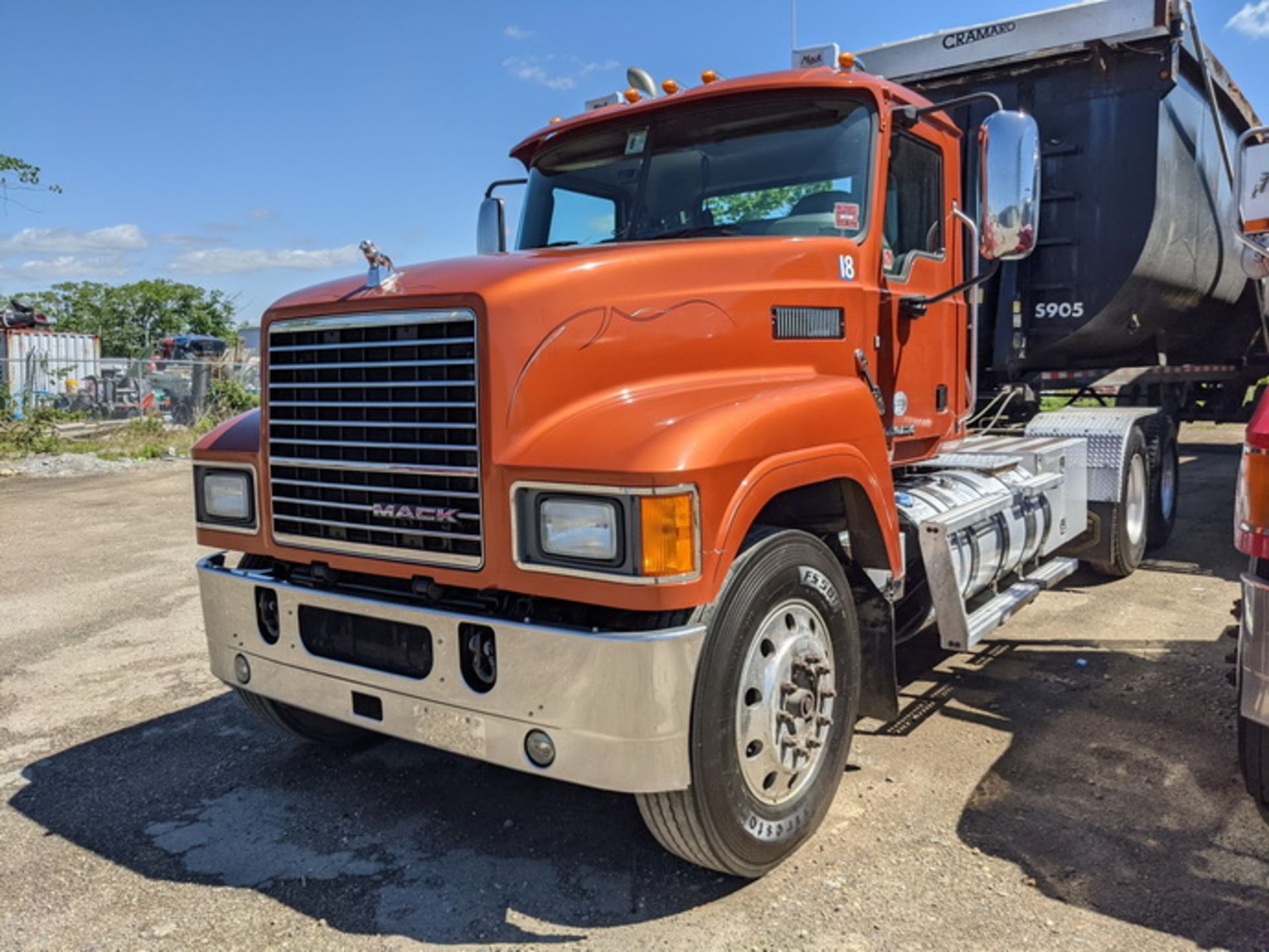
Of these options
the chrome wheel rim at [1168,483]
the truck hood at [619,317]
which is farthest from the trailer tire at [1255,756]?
the chrome wheel rim at [1168,483]

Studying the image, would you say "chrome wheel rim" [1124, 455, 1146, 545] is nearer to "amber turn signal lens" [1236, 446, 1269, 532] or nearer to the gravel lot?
the gravel lot

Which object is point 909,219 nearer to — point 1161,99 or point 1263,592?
point 1263,592

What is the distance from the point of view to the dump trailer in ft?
9.29

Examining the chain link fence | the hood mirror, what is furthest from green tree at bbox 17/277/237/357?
the hood mirror

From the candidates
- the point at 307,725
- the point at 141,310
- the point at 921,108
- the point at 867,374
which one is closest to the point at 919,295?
the point at 867,374

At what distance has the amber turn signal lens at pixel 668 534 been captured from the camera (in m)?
2.69

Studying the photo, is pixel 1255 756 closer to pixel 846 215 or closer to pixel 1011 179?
pixel 1011 179

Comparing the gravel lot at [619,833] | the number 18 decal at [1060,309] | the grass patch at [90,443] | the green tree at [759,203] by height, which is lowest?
the gravel lot at [619,833]

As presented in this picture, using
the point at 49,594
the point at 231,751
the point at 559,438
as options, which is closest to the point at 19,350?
the point at 49,594

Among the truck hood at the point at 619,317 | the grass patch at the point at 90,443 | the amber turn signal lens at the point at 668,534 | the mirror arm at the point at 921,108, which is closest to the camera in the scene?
the amber turn signal lens at the point at 668,534

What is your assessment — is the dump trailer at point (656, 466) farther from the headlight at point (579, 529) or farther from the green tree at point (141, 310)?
the green tree at point (141, 310)

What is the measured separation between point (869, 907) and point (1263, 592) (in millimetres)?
1521

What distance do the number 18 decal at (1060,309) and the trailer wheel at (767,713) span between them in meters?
4.23

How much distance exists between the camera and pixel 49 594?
287 inches
